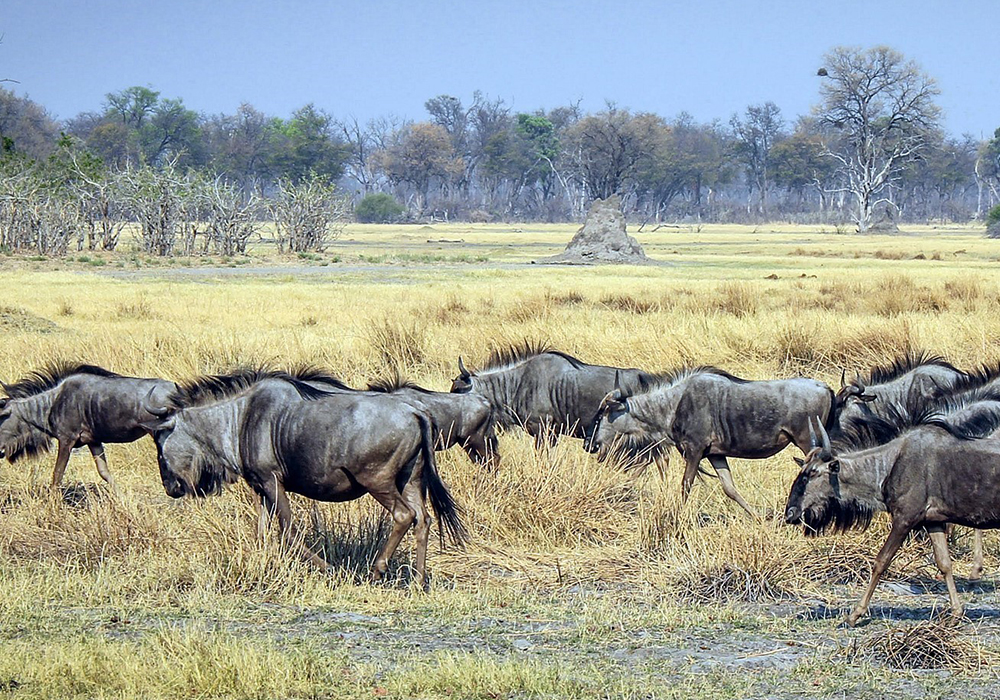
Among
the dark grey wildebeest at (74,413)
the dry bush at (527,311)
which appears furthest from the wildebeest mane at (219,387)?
the dry bush at (527,311)

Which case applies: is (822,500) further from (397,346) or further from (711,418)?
(397,346)

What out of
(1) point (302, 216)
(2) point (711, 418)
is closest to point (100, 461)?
(2) point (711, 418)

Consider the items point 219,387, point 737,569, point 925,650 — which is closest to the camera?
point 925,650

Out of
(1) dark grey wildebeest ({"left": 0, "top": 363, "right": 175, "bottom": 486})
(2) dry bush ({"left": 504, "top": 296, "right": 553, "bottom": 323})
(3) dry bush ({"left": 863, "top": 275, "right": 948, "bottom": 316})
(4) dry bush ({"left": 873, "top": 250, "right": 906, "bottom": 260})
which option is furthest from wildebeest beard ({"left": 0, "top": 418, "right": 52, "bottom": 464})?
(4) dry bush ({"left": 873, "top": 250, "right": 906, "bottom": 260})

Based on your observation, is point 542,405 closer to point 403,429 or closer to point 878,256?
point 403,429

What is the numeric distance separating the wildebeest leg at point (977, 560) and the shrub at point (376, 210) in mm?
76512

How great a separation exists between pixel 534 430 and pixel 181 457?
2.68 metres

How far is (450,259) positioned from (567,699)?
32.1 metres

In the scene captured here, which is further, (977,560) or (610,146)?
(610,146)

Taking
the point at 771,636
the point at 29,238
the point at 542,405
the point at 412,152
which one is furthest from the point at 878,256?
the point at 412,152

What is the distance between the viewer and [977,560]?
5.51 meters

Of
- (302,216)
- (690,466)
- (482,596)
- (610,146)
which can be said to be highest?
(610,146)

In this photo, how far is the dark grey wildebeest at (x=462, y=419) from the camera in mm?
6508

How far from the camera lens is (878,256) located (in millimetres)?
37375
